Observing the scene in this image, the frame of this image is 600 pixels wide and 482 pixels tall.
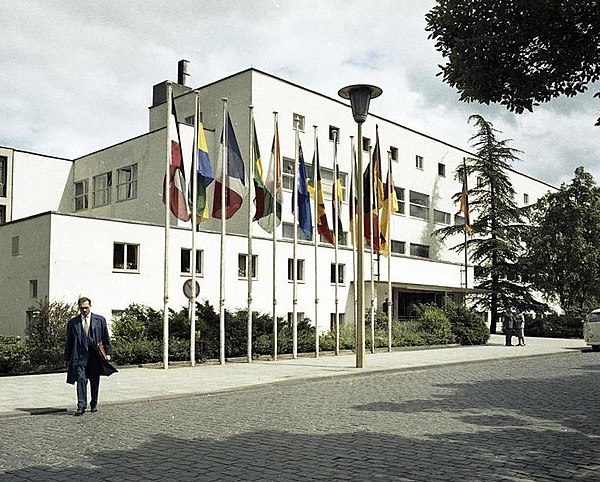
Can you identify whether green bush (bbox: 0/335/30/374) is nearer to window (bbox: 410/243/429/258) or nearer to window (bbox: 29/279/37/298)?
window (bbox: 29/279/37/298)

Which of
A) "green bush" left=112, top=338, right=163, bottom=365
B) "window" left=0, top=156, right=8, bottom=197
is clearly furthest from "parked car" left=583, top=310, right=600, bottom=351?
"window" left=0, top=156, right=8, bottom=197

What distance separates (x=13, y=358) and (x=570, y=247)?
35524mm

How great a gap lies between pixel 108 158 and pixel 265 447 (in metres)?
32.8

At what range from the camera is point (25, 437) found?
9859 millimetres

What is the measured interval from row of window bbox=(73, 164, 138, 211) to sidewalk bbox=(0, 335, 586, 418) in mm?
16200

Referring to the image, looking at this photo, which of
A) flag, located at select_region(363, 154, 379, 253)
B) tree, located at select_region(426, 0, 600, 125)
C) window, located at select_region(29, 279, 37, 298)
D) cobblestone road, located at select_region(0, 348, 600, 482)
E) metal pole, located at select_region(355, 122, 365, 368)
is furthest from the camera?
flag, located at select_region(363, 154, 379, 253)

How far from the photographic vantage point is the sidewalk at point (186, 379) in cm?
1385

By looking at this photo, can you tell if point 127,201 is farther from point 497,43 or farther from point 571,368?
point 497,43

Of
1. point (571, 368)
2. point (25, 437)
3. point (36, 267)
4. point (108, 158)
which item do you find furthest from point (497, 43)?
point (108, 158)

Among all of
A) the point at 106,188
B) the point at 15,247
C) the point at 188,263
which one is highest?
the point at 106,188

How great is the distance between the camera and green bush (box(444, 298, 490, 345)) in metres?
34.8

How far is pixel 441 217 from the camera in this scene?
53.5 meters

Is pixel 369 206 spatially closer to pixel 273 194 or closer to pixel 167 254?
pixel 273 194

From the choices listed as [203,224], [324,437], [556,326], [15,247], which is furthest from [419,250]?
[324,437]
